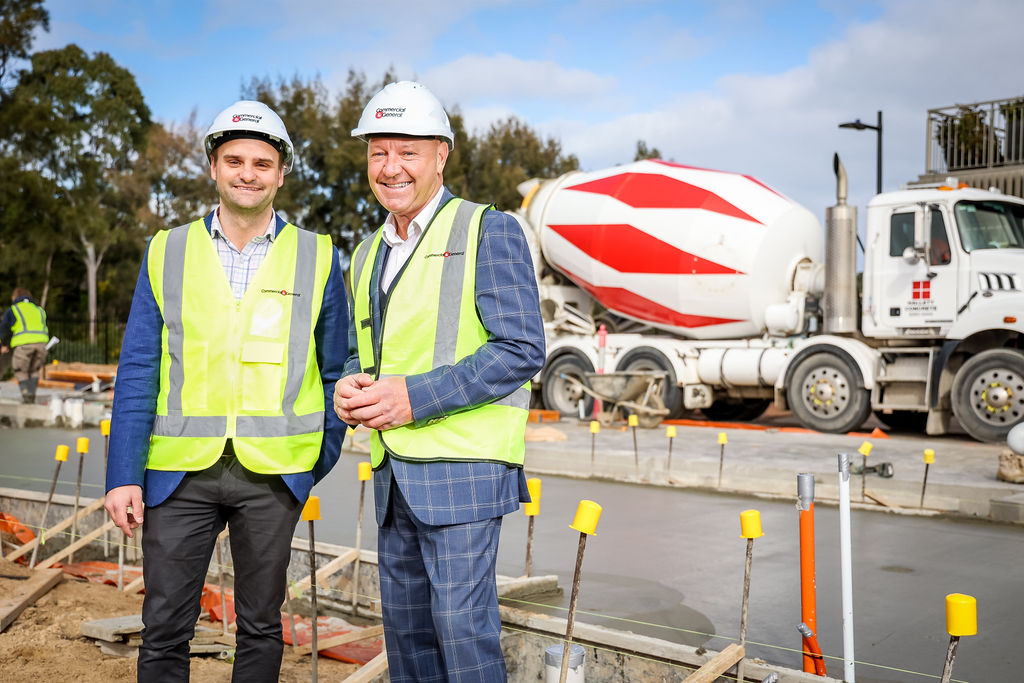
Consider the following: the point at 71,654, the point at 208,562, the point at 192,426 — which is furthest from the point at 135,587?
the point at 192,426

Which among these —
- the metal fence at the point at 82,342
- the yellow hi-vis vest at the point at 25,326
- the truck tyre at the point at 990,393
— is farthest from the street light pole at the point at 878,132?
the metal fence at the point at 82,342

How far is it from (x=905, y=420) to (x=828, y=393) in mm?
2252

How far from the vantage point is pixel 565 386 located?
16.0 m

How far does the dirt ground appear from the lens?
3838 millimetres

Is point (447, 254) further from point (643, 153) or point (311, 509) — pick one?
point (643, 153)

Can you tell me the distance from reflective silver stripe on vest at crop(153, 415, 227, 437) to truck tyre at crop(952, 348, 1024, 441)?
34.4 feet

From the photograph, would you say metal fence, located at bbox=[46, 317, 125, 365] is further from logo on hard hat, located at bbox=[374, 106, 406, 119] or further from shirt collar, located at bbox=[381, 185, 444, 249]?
logo on hard hat, located at bbox=[374, 106, 406, 119]

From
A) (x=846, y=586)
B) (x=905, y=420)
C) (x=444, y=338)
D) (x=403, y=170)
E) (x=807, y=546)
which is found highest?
(x=403, y=170)

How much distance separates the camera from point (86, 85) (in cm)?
3569

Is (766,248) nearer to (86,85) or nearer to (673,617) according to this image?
(673,617)

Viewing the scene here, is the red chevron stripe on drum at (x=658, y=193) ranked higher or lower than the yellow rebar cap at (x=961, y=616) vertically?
higher

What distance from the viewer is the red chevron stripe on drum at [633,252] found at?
14.0 metres

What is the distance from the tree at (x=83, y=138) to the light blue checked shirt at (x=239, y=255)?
31.0 meters

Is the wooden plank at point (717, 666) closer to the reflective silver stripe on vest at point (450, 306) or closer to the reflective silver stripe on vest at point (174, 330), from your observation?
the reflective silver stripe on vest at point (450, 306)
